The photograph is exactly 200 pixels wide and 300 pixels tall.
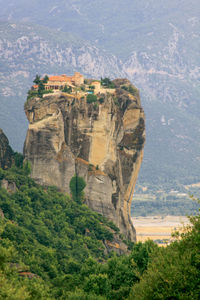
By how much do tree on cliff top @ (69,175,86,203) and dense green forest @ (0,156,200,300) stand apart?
161mm

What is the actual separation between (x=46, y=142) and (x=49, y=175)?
352 cm

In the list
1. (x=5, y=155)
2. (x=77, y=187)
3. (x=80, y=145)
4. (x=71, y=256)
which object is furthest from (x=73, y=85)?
(x=71, y=256)

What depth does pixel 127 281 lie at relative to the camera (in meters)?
62.3

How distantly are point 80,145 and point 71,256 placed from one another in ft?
50.5

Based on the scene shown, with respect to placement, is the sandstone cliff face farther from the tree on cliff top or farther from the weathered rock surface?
the weathered rock surface

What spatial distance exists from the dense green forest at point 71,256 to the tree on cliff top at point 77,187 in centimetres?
16

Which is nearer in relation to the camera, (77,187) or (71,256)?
(71,256)

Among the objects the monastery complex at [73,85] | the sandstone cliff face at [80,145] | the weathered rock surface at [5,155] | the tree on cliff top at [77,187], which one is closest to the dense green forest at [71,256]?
the tree on cliff top at [77,187]

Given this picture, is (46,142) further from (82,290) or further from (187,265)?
(187,265)

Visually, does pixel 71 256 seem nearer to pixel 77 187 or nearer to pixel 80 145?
pixel 77 187

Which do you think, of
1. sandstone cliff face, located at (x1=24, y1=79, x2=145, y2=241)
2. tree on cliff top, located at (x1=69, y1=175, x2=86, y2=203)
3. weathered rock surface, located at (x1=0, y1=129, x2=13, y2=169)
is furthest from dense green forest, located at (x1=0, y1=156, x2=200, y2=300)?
sandstone cliff face, located at (x1=24, y1=79, x2=145, y2=241)

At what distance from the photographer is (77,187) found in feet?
284

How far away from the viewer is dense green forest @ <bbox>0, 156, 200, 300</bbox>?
48.2 m

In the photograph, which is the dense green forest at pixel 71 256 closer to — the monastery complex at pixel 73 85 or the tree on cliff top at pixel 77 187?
the tree on cliff top at pixel 77 187
